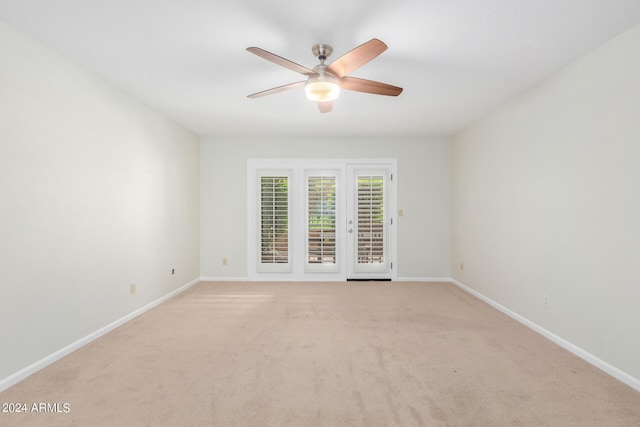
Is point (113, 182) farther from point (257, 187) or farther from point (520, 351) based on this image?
point (520, 351)

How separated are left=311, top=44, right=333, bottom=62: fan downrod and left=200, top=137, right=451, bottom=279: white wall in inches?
110

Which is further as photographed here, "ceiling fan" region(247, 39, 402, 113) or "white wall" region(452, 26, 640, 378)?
"white wall" region(452, 26, 640, 378)

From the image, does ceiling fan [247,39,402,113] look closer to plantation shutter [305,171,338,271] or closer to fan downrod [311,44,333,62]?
fan downrod [311,44,333,62]

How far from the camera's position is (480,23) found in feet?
6.54

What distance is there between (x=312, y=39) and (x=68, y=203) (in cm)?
233

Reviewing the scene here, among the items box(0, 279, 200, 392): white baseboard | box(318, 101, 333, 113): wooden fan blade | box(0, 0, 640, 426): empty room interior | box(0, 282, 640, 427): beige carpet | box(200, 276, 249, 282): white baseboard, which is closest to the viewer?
box(0, 282, 640, 427): beige carpet

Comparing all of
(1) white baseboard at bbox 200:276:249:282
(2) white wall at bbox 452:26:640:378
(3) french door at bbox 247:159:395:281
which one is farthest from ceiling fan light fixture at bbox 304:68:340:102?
(1) white baseboard at bbox 200:276:249:282

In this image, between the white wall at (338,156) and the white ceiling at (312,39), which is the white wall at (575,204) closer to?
the white ceiling at (312,39)

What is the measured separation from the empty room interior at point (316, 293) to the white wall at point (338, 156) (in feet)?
2.60

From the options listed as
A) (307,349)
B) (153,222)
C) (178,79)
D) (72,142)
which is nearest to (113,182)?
(72,142)

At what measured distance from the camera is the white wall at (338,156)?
5.10 meters

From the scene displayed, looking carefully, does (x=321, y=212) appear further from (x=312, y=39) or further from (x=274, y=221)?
(x=312, y=39)

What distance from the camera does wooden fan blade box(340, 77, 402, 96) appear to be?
233cm

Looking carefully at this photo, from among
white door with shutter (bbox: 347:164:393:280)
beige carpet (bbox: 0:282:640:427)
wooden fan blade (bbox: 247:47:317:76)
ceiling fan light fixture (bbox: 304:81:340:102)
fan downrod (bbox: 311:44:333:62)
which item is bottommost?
beige carpet (bbox: 0:282:640:427)
